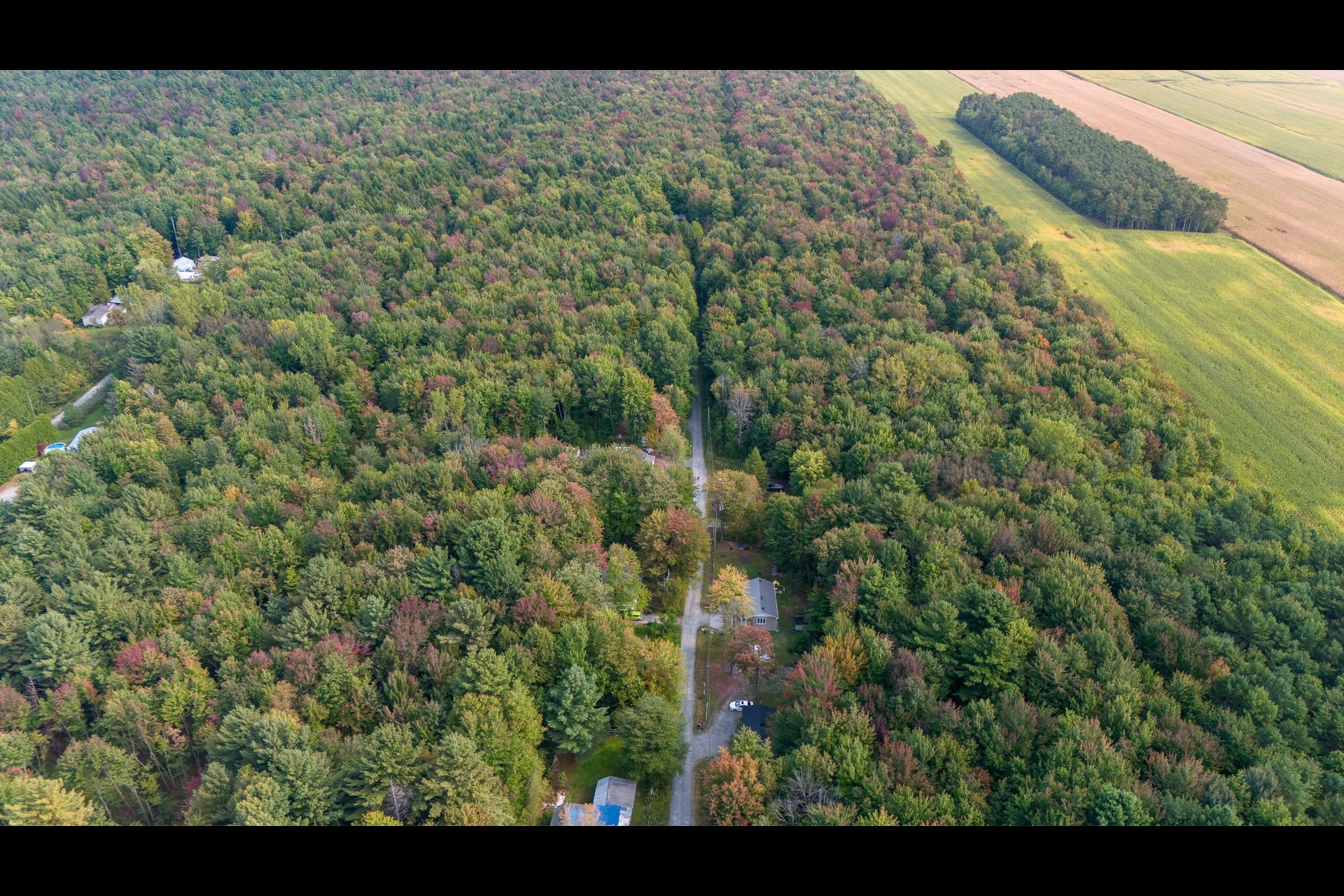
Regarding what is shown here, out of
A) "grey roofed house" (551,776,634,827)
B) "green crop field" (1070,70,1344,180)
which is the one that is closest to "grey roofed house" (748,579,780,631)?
"grey roofed house" (551,776,634,827)

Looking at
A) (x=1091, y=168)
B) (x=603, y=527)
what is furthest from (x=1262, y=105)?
(x=603, y=527)

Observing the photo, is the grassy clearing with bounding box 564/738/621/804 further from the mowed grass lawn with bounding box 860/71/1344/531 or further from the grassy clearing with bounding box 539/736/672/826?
the mowed grass lawn with bounding box 860/71/1344/531

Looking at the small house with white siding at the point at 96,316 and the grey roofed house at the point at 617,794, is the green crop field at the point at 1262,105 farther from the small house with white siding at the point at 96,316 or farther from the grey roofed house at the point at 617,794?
the small house with white siding at the point at 96,316

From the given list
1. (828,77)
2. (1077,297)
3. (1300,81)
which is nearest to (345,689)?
(1077,297)

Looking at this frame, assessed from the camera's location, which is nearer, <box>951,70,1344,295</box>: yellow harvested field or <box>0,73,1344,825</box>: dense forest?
<box>0,73,1344,825</box>: dense forest

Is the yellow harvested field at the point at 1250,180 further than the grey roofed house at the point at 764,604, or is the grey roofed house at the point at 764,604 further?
the yellow harvested field at the point at 1250,180

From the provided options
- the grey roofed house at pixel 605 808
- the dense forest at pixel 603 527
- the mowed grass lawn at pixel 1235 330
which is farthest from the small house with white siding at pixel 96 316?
the mowed grass lawn at pixel 1235 330

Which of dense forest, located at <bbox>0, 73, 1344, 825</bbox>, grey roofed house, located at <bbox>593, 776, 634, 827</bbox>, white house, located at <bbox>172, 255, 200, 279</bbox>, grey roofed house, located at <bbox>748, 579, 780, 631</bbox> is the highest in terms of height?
white house, located at <bbox>172, 255, 200, 279</bbox>
